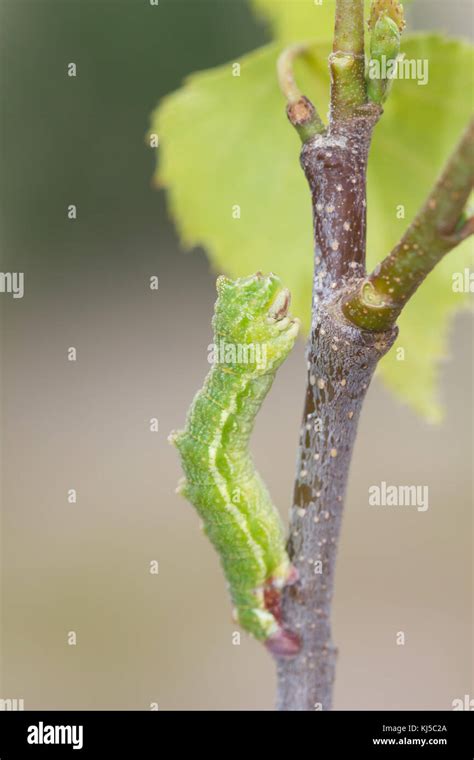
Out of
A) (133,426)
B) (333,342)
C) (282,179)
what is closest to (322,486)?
(333,342)

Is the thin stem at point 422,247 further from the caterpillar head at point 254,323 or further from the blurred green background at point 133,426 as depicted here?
the blurred green background at point 133,426

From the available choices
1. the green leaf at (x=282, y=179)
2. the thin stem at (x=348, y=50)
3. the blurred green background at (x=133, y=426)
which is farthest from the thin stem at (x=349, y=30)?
the blurred green background at (x=133, y=426)

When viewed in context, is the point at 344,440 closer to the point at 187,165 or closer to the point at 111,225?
the point at 187,165

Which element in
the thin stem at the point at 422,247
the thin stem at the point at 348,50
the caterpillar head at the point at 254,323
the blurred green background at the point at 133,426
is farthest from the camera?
the blurred green background at the point at 133,426

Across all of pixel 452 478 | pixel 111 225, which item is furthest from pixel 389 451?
pixel 111 225

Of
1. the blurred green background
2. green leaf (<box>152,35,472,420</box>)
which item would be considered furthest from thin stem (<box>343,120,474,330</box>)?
the blurred green background

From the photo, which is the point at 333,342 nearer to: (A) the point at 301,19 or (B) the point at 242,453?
(B) the point at 242,453

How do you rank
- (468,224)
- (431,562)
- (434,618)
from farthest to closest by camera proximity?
1. (431,562)
2. (434,618)
3. (468,224)
